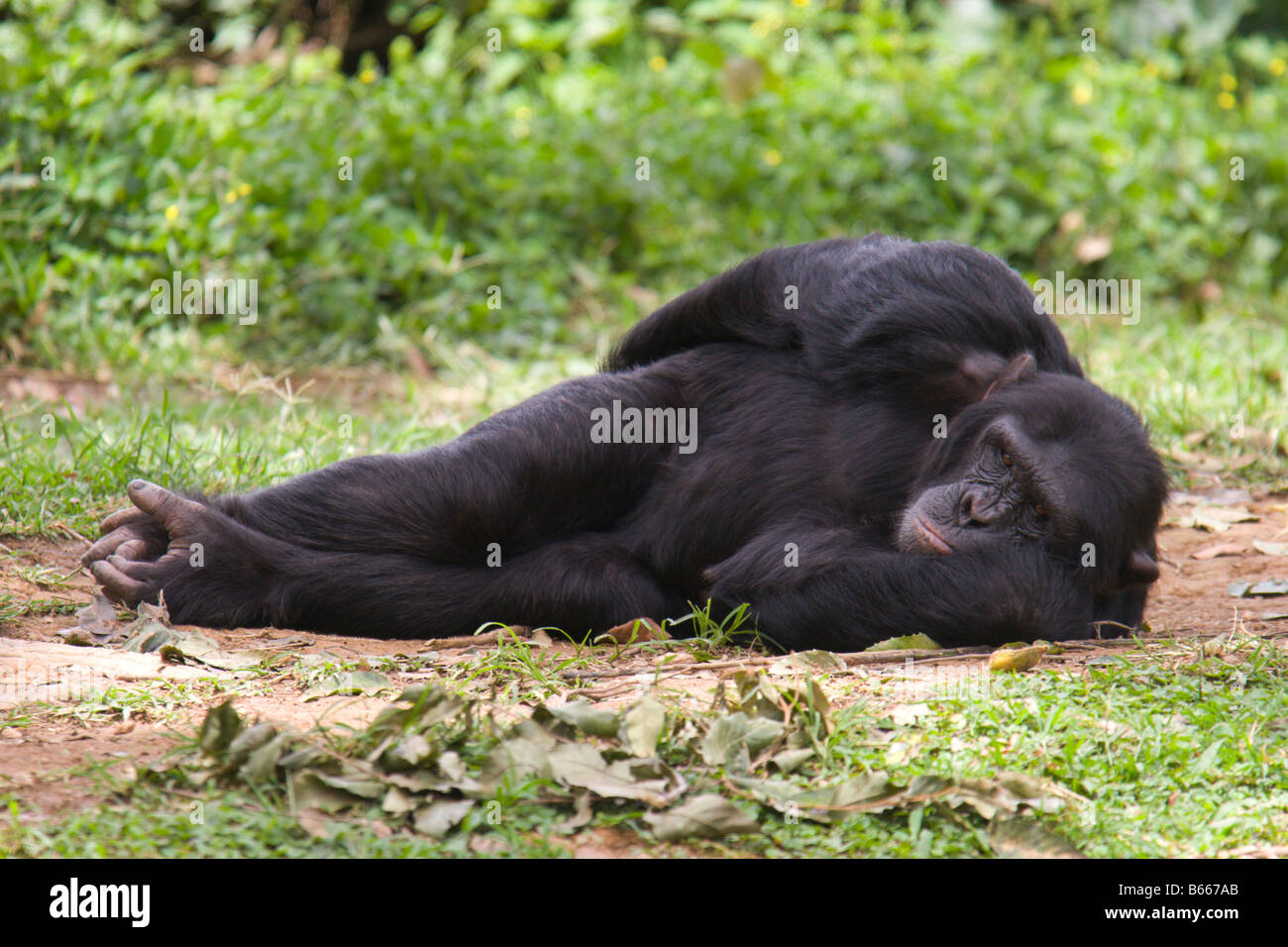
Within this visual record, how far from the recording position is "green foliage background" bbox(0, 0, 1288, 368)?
7.60m

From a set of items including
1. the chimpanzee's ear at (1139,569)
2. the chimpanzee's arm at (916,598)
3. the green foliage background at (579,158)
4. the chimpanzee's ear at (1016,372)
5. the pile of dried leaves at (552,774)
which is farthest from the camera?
the green foliage background at (579,158)

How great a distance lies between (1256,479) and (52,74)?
22.0 ft

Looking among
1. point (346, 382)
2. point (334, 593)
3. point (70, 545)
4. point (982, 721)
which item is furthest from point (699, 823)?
point (346, 382)

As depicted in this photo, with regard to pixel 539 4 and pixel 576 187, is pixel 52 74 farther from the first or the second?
pixel 539 4

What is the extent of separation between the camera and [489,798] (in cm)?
262

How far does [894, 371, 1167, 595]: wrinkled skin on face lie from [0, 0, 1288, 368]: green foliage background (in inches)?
184

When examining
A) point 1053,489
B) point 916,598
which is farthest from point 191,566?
point 1053,489

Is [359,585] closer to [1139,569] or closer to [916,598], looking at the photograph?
[916,598]

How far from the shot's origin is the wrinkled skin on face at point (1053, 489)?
374cm

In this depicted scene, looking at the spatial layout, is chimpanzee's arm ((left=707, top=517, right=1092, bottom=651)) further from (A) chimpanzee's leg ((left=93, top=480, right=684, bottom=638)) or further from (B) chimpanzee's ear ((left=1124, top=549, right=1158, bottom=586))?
(A) chimpanzee's leg ((left=93, top=480, right=684, bottom=638))

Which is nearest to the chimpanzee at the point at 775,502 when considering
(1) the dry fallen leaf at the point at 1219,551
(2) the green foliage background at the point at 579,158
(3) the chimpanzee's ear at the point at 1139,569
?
(3) the chimpanzee's ear at the point at 1139,569

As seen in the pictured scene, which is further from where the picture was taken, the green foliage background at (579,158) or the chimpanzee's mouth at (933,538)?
the green foliage background at (579,158)

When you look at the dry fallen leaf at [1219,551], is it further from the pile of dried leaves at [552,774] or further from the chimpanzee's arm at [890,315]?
the pile of dried leaves at [552,774]

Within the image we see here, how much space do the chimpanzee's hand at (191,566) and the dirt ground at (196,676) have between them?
0.34 ft
